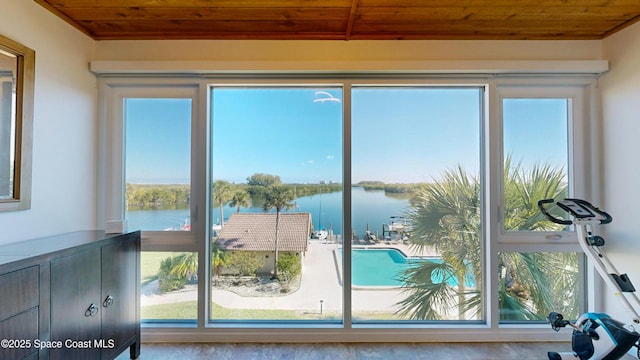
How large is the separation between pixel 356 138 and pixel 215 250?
62.0 inches

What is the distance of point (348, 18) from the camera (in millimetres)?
2104

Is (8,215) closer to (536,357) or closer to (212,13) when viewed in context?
(212,13)

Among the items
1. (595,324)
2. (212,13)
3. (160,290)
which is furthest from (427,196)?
(160,290)

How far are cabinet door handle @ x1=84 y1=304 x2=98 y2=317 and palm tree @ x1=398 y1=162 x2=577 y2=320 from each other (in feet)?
7.29

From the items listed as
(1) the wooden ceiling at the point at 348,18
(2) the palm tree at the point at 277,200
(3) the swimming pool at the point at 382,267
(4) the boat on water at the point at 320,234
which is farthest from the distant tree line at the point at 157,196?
(3) the swimming pool at the point at 382,267

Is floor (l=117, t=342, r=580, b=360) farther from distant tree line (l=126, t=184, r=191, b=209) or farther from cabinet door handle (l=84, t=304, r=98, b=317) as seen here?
distant tree line (l=126, t=184, r=191, b=209)

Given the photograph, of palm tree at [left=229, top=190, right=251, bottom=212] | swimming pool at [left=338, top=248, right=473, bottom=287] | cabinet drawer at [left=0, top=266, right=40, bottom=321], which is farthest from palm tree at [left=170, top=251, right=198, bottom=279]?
swimming pool at [left=338, top=248, right=473, bottom=287]

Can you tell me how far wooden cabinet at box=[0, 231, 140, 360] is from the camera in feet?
4.19

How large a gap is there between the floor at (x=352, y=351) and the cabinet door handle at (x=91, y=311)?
0.70 meters

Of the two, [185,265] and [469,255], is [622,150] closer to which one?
[469,255]

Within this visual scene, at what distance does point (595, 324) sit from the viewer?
1922 mm

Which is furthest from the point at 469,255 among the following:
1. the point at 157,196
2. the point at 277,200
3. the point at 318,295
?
the point at 157,196

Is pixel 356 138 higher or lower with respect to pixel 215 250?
higher

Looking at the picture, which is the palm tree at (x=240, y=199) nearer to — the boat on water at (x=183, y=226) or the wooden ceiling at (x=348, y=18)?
the boat on water at (x=183, y=226)
